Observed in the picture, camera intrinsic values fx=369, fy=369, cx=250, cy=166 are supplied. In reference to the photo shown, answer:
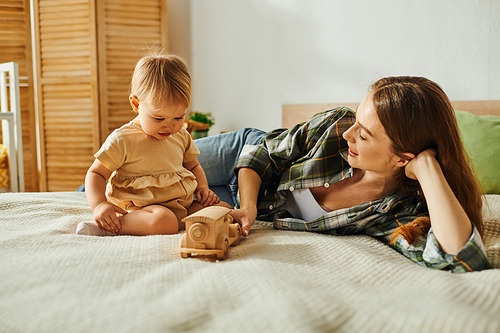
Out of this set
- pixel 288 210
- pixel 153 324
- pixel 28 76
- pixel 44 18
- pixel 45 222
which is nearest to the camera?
pixel 153 324

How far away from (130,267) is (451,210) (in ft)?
2.15

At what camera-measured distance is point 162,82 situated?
1.01m

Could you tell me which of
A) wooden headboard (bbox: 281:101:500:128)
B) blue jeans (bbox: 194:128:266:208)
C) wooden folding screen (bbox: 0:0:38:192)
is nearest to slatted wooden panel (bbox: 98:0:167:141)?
wooden folding screen (bbox: 0:0:38:192)

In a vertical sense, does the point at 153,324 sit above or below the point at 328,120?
below

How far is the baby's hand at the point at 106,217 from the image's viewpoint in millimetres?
937

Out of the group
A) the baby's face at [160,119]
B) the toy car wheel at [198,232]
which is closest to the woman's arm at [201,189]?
the baby's face at [160,119]

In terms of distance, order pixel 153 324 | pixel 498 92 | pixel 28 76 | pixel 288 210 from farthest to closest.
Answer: pixel 28 76 → pixel 498 92 → pixel 288 210 → pixel 153 324

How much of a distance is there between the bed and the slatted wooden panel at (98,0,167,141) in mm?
2297

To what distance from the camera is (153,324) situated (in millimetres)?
461

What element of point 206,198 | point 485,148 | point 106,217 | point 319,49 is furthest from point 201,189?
point 319,49

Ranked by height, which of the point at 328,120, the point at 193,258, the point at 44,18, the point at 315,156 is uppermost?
the point at 44,18

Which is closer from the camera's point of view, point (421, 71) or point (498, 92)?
point (498, 92)

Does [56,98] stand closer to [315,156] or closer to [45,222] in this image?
[45,222]

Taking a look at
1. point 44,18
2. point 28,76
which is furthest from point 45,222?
point 28,76
